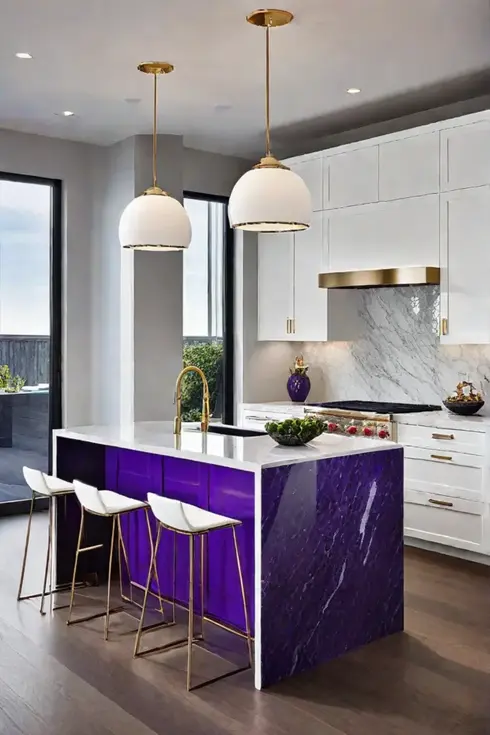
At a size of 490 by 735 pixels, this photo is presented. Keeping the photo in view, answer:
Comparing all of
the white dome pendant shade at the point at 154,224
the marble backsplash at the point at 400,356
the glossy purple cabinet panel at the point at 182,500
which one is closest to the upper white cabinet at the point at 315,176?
the marble backsplash at the point at 400,356

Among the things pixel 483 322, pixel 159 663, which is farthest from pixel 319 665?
pixel 483 322

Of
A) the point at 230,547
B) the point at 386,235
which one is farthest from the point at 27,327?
the point at 230,547

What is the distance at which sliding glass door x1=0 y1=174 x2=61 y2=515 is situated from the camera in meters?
6.27

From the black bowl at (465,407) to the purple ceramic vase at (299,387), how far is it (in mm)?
1568

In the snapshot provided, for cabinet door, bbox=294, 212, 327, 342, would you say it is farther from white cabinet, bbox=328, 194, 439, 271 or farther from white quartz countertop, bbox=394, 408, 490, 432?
white quartz countertop, bbox=394, 408, 490, 432

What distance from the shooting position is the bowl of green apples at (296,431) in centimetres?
365

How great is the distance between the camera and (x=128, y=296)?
625 centimetres

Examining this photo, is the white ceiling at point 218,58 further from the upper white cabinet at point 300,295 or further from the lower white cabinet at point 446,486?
the lower white cabinet at point 446,486

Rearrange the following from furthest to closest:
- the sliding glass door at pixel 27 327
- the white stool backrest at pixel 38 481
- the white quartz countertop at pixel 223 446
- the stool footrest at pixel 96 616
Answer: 1. the sliding glass door at pixel 27 327
2. the white stool backrest at pixel 38 481
3. the stool footrest at pixel 96 616
4. the white quartz countertop at pixel 223 446

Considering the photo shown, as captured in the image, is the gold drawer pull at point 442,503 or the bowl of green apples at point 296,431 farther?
the gold drawer pull at point 442,503

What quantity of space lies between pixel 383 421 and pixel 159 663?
256 centimetres

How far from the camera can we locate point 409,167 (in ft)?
18.0

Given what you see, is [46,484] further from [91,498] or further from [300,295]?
[300,295]

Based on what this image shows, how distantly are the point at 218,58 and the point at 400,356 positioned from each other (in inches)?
106
